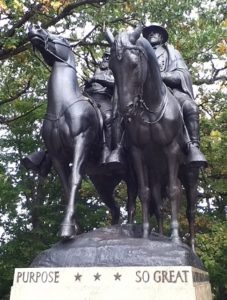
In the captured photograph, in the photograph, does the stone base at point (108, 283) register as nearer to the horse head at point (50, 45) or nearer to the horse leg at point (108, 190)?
the horse leg at point (108, 190)

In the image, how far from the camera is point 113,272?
5.07 metres

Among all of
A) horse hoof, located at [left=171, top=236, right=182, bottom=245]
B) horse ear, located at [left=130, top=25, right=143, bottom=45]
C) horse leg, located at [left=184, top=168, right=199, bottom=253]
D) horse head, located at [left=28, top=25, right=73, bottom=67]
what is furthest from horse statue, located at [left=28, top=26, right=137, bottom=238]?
horse ear, located at [left=130, top=25, right=143, bottom=45]

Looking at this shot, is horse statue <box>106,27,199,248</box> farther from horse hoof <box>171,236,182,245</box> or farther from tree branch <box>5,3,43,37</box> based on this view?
tree branch <box>5,3,43,37</box>

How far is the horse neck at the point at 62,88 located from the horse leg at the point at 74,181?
0.52m

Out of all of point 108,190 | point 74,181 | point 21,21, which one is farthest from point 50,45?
point 21,21

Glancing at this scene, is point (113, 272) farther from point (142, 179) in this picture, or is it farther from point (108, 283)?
point (142, 179)

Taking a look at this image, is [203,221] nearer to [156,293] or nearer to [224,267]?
[224,267]

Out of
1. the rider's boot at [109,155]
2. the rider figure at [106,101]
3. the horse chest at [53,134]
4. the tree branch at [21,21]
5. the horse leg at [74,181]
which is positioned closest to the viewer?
the horse leg at [74,181]

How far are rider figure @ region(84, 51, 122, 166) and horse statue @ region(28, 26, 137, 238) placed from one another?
0.51 feet

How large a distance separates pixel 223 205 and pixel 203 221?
1.93 meters

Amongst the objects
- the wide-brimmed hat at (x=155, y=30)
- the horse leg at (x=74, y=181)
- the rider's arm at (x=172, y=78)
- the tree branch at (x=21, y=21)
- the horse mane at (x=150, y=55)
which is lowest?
the horse leg at (x=74, y=181)

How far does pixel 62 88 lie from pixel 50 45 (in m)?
0.69

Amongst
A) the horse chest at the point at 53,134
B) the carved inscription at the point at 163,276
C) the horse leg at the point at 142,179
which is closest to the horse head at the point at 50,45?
the horse chest at the point at 53,134

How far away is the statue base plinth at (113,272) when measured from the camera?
16.1 feet
